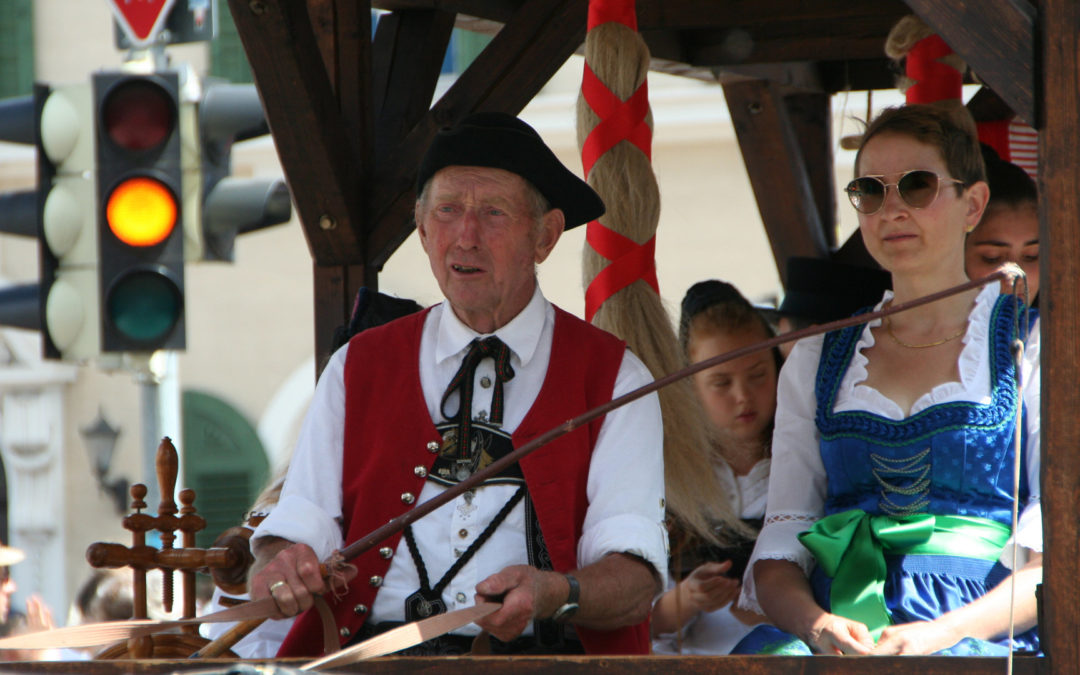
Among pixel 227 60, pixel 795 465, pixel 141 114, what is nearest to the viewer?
pixel 795 465

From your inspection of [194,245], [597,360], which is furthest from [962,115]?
[194,245]

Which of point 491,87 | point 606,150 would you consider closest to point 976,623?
point 606,150

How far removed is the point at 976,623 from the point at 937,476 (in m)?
0.29

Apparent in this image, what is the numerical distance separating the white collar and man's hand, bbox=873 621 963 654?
0.82 m

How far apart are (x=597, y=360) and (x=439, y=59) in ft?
5.96

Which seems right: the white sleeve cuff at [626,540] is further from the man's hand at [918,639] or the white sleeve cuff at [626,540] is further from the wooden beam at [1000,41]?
the wooden beam at [1000,41]

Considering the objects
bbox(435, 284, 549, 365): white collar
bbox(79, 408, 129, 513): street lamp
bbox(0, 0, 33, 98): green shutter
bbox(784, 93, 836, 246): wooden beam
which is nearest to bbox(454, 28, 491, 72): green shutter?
bbox(0, 0, 33, 98): green shutter

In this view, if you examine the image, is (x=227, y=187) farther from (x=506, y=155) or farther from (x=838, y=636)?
(x=838, y=636)

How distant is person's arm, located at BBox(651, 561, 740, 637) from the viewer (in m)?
3.15

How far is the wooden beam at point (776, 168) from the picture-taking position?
18.0 ft

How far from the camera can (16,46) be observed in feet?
42.5

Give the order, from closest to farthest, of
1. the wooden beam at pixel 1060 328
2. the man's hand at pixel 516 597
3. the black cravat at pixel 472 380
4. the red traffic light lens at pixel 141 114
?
the wooden beam at pixel 1060 328
the man's hand at pixel 516 597
the black cravat at pixel 472 380
the red traffic light lens at pixel 141 114

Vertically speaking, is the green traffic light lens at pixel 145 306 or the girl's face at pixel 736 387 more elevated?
the green traffic light lens at pixel 145 306

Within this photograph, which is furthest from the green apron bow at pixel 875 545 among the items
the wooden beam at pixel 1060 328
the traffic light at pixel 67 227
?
the traffic light at pixel 67 227
